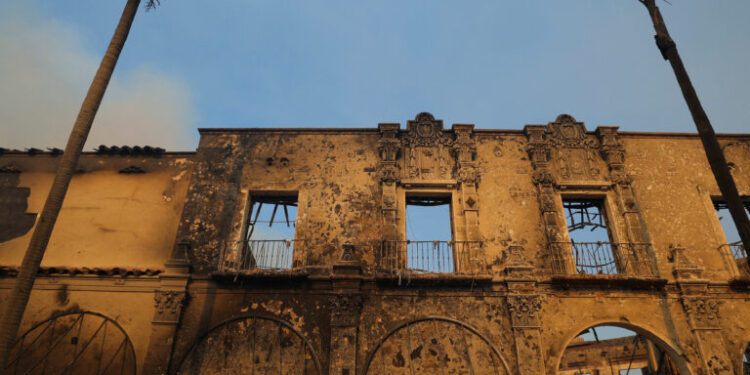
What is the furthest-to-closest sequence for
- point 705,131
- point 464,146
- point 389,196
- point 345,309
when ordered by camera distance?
point 464,146, point 389,196, point 345,309, point 705,131

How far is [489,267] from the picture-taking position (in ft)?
38.6

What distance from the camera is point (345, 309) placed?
36.3 feet

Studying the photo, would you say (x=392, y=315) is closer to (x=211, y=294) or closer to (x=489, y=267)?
(x=489, y=267)

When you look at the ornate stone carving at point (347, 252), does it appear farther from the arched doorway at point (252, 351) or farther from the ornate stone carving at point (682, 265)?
the ornate stone carving at point (682, 265)

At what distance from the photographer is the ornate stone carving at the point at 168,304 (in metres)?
11.0

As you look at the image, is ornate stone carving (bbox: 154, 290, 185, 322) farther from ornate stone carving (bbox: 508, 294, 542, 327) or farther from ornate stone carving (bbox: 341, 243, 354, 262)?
ornate stone carving (bbox: 508, 294, 542, 327)

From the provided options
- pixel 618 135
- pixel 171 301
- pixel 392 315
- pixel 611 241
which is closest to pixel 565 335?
pixel 611 241

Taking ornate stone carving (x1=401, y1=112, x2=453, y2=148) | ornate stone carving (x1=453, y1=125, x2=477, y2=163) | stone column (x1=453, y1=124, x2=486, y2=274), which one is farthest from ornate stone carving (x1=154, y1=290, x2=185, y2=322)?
ornate stone carving (x1=453, y1=125, x2=477, y2=163)

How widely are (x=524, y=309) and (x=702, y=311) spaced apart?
427 cm

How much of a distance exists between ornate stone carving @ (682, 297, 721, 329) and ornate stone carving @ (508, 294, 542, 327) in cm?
355

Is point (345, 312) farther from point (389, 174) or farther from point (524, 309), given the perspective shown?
point (524, 309)

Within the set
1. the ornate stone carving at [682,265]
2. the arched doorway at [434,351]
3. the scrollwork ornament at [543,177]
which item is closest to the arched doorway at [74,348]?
the arched doorway at [434,351]

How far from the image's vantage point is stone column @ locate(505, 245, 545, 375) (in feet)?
34.6

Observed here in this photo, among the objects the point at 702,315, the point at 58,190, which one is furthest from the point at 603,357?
the point at 58,190
